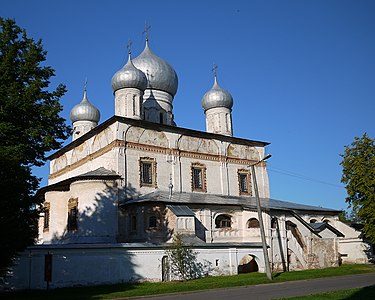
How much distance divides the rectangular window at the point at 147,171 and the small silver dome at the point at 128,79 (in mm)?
4949

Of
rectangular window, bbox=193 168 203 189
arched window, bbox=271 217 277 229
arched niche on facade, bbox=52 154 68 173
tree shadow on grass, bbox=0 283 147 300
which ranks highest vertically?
arched niche on facade, bbox=52 154 68 173

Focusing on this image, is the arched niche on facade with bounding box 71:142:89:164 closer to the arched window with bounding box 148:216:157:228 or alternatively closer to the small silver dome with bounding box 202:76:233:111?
the arched window with bounding box 148:216:157:228

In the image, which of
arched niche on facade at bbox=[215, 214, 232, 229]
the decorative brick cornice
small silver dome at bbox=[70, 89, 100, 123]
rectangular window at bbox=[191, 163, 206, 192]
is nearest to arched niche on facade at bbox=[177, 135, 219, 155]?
the decorative brick cornice

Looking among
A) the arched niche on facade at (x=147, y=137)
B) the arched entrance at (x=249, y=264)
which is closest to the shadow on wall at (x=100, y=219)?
the arched niche on facade at (x=147, y=137)

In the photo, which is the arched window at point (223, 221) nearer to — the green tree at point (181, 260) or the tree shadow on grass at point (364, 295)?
the green tree at point (181, 260)

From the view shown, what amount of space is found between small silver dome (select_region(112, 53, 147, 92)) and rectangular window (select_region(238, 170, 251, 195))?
29.1 feet

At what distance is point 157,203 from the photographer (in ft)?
73.6

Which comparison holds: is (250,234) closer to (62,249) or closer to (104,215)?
(104,215)

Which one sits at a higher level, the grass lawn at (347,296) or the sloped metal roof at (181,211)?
the sloped metal roof at (181,211)

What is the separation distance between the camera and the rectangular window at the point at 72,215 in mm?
23547

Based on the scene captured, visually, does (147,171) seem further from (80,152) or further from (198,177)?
(80,152)

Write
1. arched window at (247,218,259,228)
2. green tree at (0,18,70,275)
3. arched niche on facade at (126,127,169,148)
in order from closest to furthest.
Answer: green tree at (0,18,70,275)
arched niche on facade at (126,127,169,148)
arched window at (247,218,259,228)

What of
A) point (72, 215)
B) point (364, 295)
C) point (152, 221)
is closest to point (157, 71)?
point (72, 215)

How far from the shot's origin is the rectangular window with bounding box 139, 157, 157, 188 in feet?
81.3
